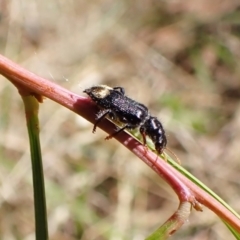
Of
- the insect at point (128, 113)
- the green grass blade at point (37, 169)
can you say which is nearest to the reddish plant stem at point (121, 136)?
the green grass blade at point (37, 169)

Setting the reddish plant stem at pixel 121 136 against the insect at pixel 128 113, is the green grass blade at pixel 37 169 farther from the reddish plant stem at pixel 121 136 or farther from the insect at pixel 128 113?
the insect at pixel 128 113

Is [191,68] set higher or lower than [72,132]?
higher

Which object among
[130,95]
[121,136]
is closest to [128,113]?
[121,136]

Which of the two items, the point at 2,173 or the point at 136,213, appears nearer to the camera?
the point at 2,173

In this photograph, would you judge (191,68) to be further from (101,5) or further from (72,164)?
(72,164)

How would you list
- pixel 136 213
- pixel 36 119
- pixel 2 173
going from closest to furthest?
pixel 36 119
pixel 2 173
pixel 136 213

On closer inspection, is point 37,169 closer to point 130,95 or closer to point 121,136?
point 121,136

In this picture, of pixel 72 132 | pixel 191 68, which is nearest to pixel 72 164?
pixel 72 132
